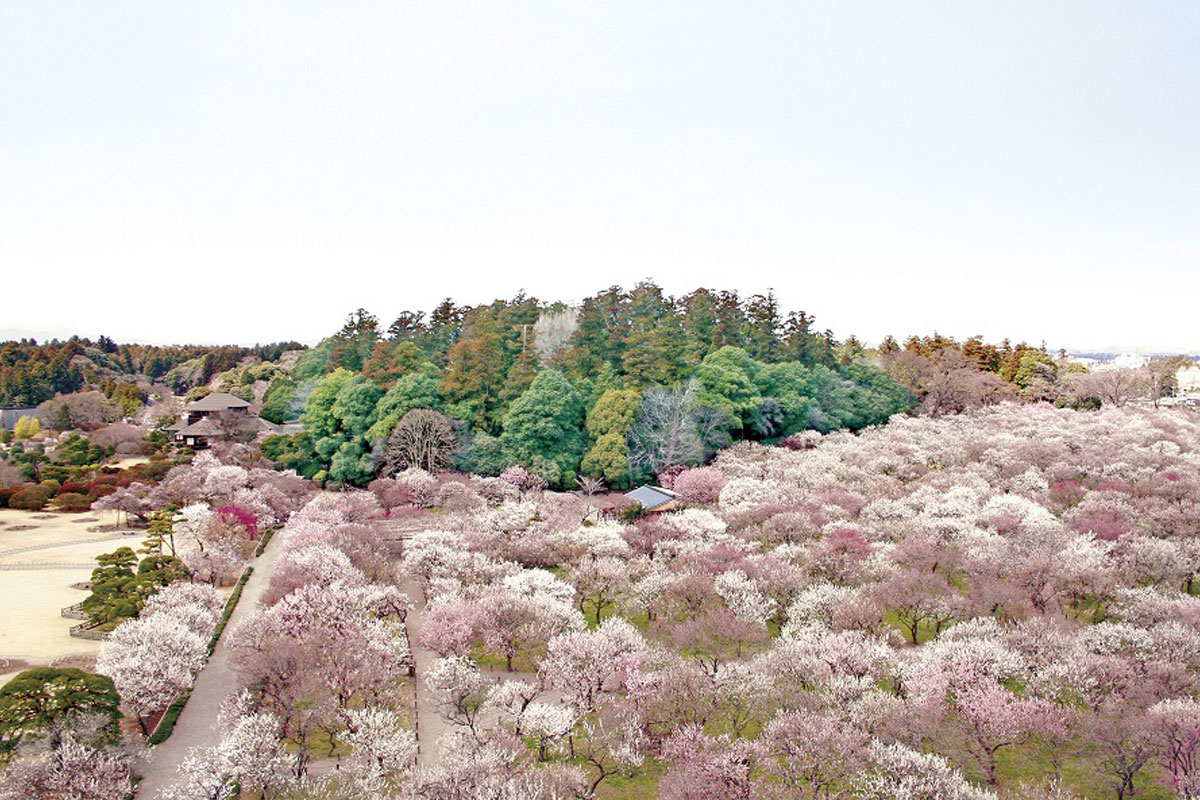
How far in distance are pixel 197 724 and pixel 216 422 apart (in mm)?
47871

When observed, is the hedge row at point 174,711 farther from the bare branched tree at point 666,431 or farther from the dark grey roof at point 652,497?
the bare branched tree at point 666,431

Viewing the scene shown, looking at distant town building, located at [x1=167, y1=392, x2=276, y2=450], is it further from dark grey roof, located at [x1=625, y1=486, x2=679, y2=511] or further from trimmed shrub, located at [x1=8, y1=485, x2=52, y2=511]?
dark grey roof, located at [x1=625, y1=486, x2=679, y2=511]

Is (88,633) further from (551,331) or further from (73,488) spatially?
(551,331)

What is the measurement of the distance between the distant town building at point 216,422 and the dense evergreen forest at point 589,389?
17.3 feet

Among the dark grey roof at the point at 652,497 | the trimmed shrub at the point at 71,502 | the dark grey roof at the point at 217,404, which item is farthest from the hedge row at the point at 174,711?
the dark grey roof at the point at 217,404

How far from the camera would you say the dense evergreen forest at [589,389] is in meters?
41.8

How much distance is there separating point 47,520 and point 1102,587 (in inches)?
1987

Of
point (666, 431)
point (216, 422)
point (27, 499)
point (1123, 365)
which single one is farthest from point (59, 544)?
point (1123, 365)

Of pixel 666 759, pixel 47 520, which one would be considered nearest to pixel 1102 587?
pixel 666 759

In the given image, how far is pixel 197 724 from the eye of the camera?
16.2 meters

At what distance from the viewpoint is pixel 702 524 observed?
27453 mm

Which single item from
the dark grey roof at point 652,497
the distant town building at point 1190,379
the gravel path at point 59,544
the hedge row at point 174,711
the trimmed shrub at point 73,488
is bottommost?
the gravel path at point 59,544

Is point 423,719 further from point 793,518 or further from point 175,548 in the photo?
point 175,548

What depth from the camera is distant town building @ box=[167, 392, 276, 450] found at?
56.9 metres
